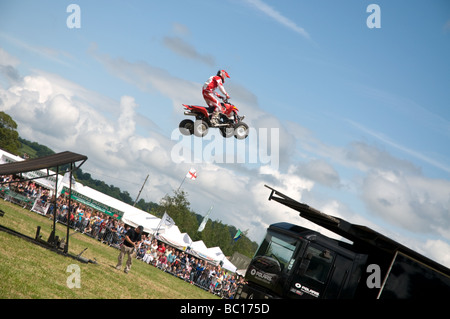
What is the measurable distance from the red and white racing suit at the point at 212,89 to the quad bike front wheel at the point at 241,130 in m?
1.22

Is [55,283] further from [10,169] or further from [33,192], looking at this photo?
[33,192]

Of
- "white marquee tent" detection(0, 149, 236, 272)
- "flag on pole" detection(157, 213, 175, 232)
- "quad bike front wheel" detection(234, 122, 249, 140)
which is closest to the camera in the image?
"quad bike front wheel" detection(234, 122, 249, 140)

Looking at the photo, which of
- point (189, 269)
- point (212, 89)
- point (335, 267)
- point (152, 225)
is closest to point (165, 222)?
point (152, 225)

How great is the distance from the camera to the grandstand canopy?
13.0 meters

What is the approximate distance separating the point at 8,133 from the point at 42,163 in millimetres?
102243

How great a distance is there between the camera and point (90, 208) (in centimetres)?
3409

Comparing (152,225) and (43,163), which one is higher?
(43,163)

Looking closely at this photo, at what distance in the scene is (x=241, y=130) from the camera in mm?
15203

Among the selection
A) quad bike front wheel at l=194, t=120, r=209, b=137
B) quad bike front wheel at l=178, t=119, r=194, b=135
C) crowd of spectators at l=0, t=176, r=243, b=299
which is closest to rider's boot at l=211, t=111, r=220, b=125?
quad bike front wheel at l=194, t=120, r=209, b=137

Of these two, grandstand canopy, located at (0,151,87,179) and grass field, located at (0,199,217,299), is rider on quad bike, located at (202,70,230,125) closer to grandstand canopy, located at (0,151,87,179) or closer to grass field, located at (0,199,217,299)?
grandstand canopy, located at (0,151,87,179)

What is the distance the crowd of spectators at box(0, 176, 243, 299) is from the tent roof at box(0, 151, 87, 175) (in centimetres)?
1157

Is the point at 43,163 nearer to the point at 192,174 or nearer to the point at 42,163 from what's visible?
the point at 42,163

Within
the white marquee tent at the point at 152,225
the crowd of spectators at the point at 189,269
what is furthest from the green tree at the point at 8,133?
the crowd of spectators at the point at 189,269
